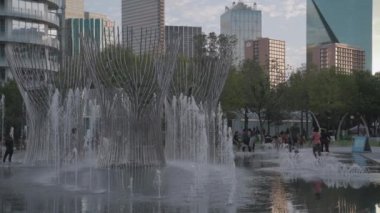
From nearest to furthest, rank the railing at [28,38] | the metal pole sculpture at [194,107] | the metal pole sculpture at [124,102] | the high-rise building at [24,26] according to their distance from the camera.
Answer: the metal pole sculpture at [124,102], the metal pole sculpture at [194,107], the railing at [28,38], the high-rise building at [24,26]

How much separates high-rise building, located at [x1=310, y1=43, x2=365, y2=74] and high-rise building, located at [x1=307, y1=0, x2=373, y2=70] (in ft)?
25.2

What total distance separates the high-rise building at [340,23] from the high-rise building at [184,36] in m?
68.8

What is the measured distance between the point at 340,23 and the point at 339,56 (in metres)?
21.3

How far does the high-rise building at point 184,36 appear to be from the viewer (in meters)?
20.7

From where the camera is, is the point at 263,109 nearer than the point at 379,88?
Yes

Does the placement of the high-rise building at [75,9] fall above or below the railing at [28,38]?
above

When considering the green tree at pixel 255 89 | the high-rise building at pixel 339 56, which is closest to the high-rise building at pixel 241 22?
the high-rise building at pixel 339 56

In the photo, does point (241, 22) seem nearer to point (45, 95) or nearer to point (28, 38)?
point (28, 38)

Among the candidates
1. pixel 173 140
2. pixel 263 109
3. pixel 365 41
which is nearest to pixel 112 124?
pixel 173 140

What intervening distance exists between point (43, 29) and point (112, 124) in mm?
52223

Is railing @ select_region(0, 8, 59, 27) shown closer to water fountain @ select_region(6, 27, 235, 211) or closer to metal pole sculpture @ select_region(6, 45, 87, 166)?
water fountain @ select_region(6, 27, 235, 211)

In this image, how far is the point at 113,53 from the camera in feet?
62.5

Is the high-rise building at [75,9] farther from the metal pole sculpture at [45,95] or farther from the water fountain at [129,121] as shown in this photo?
the metal pole sculpture at [45,95]

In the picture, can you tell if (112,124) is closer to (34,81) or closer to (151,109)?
(151,109)
